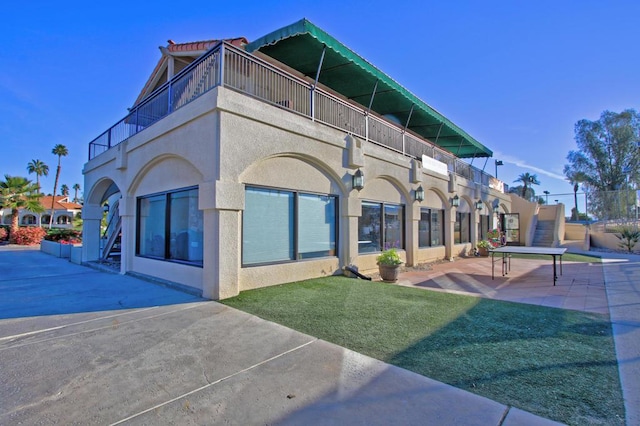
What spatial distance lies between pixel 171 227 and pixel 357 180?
5.25m

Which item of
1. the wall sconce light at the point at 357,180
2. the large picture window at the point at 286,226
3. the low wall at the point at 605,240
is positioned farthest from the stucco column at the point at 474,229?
the large picture window at the point at 286,226

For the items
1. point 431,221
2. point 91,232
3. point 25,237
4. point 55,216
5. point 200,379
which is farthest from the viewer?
point 55,216

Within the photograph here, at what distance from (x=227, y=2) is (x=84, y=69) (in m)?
7.41

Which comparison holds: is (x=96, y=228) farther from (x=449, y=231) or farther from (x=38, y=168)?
(x=38, y=168)

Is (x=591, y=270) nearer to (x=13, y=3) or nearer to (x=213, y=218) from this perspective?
(x=213, y=218)

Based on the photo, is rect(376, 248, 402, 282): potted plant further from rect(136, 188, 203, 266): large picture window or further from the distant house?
the distant house

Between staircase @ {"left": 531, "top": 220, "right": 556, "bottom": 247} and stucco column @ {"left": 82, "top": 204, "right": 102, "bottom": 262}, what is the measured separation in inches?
1047

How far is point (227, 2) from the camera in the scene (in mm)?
8336

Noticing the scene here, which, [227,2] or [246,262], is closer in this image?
[246,262]

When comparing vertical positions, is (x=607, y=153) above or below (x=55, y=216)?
above

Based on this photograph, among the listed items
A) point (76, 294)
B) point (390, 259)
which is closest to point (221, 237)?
point (76, 294)

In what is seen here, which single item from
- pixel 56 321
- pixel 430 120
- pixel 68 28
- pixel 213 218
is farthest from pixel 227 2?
pixel 430 120

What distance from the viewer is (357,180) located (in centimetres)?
925

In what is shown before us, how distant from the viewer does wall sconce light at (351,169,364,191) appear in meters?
9.26
